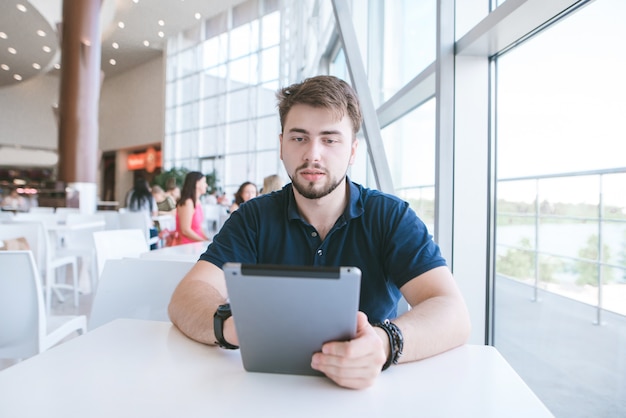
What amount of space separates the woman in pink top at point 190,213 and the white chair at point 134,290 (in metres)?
1.89

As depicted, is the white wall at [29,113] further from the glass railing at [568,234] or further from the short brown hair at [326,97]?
the short brown hair at [326,97]

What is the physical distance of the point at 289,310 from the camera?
2.26 ft

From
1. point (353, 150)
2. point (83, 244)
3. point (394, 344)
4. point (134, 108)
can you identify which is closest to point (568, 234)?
point (353, 150)

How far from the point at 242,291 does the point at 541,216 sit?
98.5 inches

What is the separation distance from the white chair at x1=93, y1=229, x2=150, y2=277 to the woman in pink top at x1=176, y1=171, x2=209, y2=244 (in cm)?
86

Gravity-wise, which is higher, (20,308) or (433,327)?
(433,327)

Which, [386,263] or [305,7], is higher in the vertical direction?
[305,7]

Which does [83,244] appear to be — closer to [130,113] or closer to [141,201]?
[141,201]

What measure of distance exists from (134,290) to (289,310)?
40.2 inches

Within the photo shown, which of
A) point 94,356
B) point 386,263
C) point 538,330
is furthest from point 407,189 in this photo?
point 94,356

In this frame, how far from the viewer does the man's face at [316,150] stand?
4.16ft

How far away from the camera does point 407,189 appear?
3.89 meters

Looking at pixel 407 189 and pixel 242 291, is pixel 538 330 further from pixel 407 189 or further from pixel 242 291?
pixel 242 291

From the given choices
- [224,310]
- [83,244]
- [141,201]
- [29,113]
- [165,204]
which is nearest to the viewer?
[224,310]
